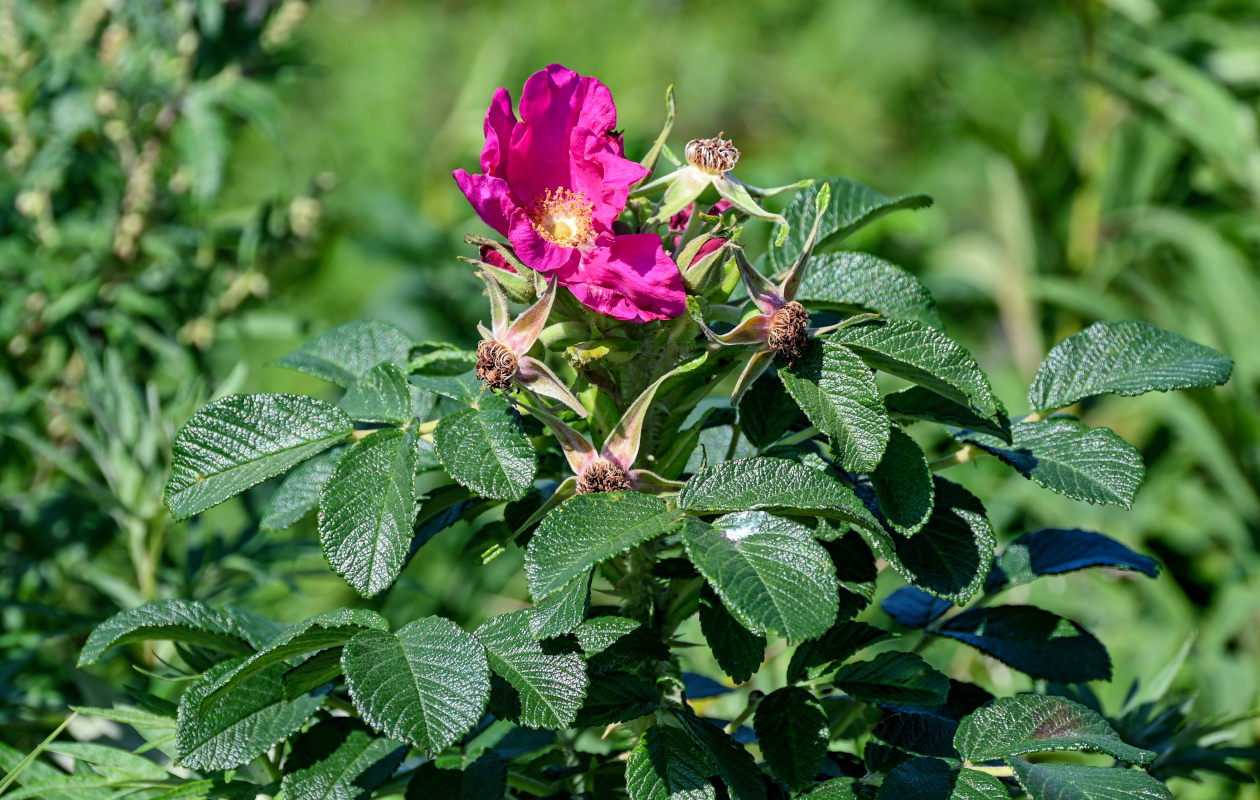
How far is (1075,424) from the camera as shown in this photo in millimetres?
541

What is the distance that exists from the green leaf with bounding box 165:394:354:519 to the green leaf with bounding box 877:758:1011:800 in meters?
0.29

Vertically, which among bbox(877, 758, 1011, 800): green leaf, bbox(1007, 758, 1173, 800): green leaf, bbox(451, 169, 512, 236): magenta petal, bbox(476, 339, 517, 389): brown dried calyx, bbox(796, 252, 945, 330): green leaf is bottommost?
bbox(877, 758, 1011, 800): green leaf

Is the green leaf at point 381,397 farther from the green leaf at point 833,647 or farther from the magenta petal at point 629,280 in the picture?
the green leaf at point 833,647

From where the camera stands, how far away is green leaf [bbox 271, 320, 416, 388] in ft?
1.96

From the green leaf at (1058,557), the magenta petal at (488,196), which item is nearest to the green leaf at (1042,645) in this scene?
the green leaf at (1058,557)

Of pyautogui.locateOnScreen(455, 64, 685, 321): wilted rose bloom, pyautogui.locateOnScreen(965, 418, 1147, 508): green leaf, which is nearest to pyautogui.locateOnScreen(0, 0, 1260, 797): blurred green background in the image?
pyautogui.locateOnScreen(455, 64, 685, 321): wilted rose bloom

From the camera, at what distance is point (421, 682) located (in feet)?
1.44

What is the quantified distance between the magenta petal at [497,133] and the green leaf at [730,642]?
218 mm

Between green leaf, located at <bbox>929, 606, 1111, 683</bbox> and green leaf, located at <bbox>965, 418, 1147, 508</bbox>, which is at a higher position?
green leaf, located at <bbox>965, 418, 1147, 508</bbox>

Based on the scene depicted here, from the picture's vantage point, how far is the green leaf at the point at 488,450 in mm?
447

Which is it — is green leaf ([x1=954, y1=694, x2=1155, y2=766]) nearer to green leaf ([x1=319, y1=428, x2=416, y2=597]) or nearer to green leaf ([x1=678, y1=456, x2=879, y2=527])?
green leaf ([x1=678, y1=456, x2=879, y2=527])

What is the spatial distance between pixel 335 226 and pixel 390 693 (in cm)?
176

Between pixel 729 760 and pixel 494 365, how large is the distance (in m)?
0.21

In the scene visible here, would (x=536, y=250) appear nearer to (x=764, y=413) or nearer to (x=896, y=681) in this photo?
(x=764, y=413)
